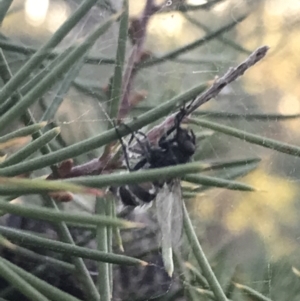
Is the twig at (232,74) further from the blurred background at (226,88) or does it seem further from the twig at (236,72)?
the blurred background at (226,88)

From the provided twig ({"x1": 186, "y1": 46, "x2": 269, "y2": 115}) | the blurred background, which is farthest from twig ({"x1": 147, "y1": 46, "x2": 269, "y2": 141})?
the blurred background

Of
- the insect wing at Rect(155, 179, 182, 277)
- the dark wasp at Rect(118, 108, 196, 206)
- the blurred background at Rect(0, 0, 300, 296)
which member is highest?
the blurred background at Rect(0, 0, 300, 296)

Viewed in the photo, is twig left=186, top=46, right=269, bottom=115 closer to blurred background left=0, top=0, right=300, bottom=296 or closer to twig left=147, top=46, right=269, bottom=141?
twig left=147, top=46, right=269, bottom=141

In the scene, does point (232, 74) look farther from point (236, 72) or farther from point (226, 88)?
point (226, 88)

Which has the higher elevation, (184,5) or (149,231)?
(184,5)

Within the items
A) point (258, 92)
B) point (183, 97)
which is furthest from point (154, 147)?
point (258, 92)

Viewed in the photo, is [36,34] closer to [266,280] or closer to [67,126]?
[67,126]
